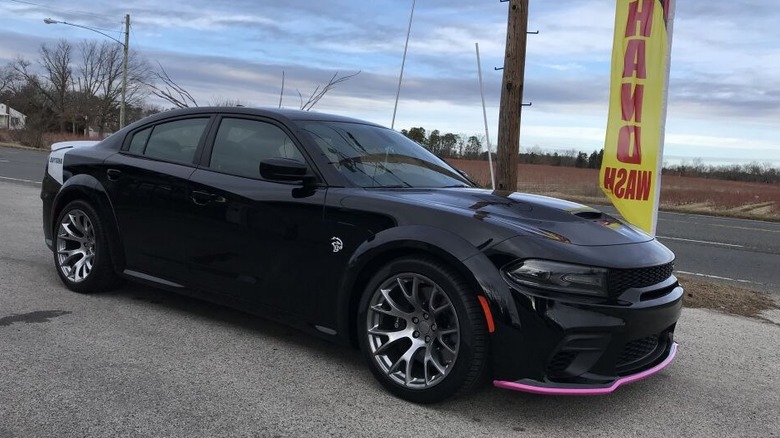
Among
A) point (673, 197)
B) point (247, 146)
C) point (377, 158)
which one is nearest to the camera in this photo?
point (377, 158)

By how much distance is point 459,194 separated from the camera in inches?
154

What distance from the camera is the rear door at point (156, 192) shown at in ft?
14.6

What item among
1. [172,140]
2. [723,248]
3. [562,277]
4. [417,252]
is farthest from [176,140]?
[723,248]

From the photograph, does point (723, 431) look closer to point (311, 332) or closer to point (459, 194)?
point (459, 194)

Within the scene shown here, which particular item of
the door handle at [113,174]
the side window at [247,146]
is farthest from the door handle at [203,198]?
the door handle at [113,174]

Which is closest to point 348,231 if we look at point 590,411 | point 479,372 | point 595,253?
point 479,372

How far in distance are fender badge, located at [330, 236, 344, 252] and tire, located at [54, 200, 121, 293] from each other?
7.39 ft

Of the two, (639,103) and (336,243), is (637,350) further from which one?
(639,103)

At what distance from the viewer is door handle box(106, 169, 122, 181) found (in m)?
4.87

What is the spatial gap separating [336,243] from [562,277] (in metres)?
1.30

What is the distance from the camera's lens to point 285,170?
147 inches

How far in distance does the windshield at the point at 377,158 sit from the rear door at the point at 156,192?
1.01 meters

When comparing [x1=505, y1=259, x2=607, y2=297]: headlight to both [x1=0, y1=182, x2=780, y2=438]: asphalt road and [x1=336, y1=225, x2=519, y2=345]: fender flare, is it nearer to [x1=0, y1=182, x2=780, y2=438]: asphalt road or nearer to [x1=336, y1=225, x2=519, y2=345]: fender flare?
[x1=336, y1=225, x2=519, y2=345]: fender flare

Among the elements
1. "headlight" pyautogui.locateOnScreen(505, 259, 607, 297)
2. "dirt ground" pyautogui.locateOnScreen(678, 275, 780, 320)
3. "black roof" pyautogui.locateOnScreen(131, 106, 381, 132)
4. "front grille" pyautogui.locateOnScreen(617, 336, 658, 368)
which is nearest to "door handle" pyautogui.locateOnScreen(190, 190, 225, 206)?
"black roof" pyautogui.locateOnScreen(131, 106, 381, 132)
